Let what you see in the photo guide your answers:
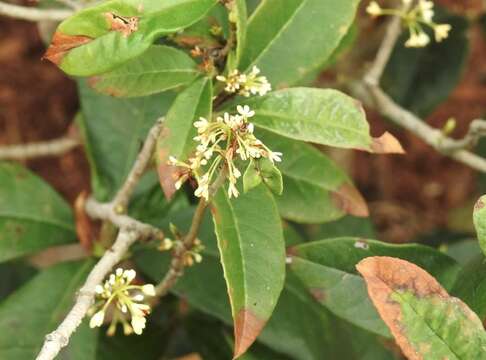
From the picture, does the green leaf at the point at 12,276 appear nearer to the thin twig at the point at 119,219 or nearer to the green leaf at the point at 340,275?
the thin twig at the point at 119,219

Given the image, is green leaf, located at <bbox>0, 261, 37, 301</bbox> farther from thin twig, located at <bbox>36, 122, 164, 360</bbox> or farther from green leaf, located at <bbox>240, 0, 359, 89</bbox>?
green leaf, located at <bbox>240, 0, 359, 89</bbox>

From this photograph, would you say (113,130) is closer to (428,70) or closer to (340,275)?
(340,275)

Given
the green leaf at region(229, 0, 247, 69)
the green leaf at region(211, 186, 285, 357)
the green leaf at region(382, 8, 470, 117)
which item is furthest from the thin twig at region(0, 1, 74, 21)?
the green leaf at region(382, 8, 470, 117)

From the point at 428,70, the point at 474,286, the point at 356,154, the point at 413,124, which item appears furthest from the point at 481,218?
the point at 356,154

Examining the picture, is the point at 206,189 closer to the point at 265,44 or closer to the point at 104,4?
the point at 104,4

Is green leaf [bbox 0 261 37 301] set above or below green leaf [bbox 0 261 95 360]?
below

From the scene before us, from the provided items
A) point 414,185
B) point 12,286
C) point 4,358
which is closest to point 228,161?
point 4,358
